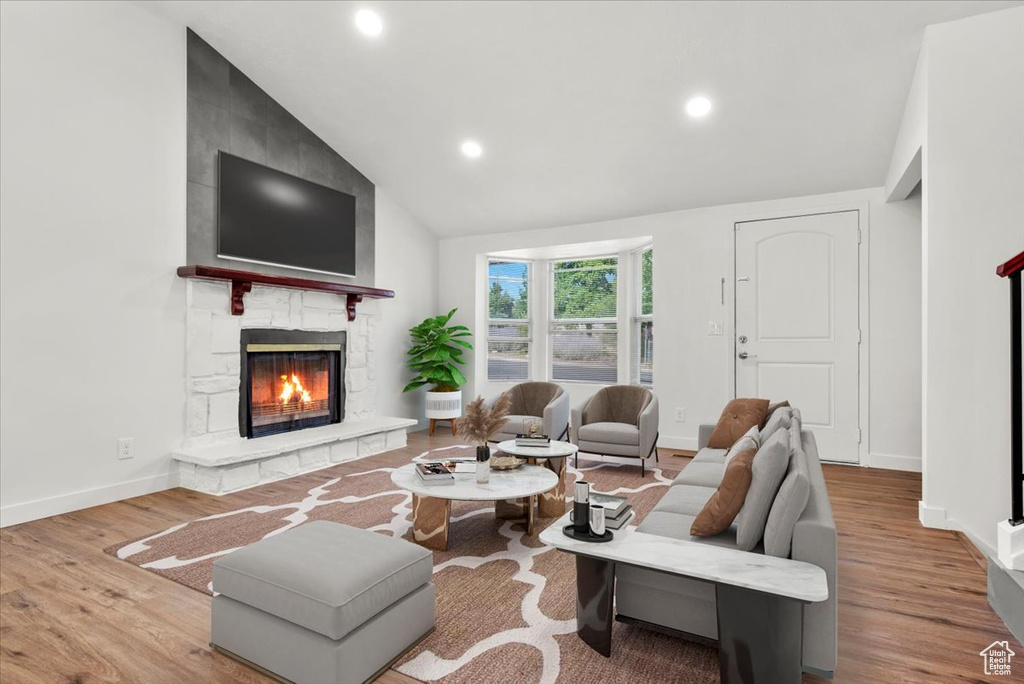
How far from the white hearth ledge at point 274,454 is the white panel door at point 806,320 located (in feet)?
11.9

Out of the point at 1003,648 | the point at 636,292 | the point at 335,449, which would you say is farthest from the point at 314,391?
the point at 1003,648

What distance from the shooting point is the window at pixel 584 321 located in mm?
6387

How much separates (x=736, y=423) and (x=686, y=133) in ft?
7.85

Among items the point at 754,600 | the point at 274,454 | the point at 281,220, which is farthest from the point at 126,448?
the point at 754,600

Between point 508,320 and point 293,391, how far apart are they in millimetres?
2890

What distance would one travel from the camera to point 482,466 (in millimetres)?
2844

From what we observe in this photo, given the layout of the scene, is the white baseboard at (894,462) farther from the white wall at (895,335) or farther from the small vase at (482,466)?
the small vase at (482,466)

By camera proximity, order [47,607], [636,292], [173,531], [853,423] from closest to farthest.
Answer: [47,607]
[173,531]
[853,423]
[636,292]

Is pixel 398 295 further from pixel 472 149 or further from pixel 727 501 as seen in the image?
pixel 727 501

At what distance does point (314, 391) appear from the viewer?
5.06 meters

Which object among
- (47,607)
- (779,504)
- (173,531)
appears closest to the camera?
(779,504)

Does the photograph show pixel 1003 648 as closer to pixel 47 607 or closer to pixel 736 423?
pixel 736 423

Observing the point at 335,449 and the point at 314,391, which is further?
the point at 314,391

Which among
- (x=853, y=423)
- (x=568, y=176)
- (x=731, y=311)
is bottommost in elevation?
(x=853, y=423)
